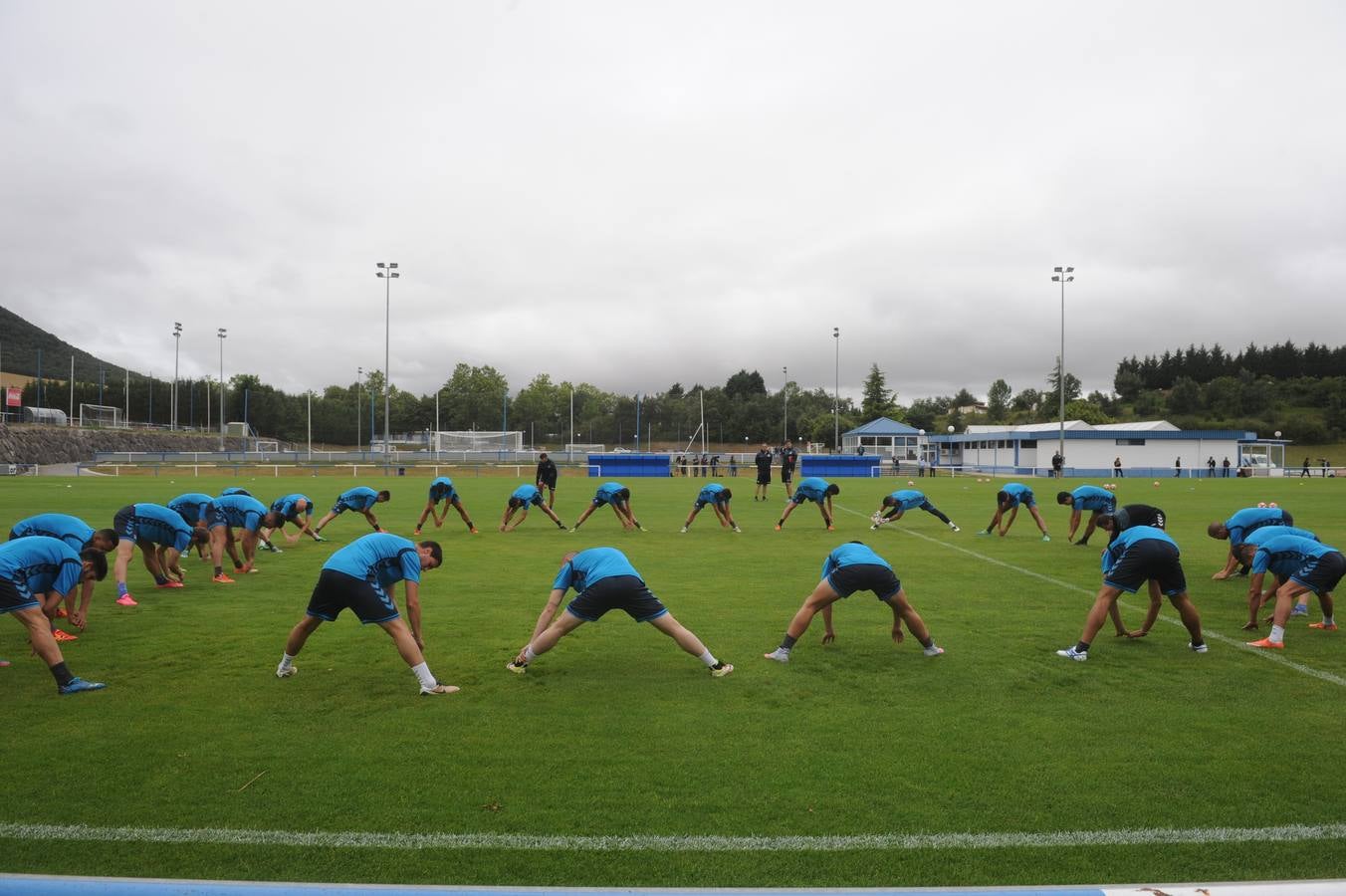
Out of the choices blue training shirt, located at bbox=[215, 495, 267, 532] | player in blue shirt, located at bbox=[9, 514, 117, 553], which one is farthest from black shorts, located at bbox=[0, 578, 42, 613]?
blue training shirt, located at bbox=[215, 495, 267, 532]

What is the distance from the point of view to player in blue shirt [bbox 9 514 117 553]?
30.5 ft

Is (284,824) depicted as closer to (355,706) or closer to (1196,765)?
(355,706)

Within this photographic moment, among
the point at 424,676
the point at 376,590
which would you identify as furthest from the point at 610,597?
the point at 376,590

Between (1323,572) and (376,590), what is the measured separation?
9.78 m

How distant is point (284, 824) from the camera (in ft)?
15.9

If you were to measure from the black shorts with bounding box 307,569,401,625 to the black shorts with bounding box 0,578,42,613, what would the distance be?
2.61 metres

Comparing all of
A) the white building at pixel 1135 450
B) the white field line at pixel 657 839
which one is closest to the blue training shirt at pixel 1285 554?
the white field line at pixel 657 839

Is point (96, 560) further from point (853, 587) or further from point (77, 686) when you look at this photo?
point (853, 587)

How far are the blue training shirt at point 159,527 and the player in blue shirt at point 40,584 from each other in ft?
11.8

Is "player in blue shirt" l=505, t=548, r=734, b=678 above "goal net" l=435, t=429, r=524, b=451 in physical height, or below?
below

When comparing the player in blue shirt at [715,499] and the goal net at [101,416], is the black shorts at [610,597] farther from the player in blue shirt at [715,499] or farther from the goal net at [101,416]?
the goal net at [101,416]

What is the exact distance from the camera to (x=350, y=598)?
6.95 metres

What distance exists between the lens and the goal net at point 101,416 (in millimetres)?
77812

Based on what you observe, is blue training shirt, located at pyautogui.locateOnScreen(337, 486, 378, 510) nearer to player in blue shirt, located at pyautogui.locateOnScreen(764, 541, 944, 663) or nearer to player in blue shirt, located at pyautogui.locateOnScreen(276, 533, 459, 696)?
player in blue shirt, located at pyautogui.locateOnScreen(276, 533, 459, 696)
